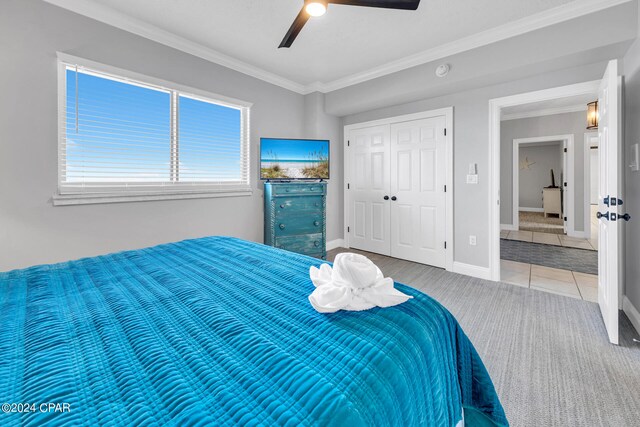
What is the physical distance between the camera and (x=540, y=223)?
7441 millimetres

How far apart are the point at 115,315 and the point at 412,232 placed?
12.6 ft

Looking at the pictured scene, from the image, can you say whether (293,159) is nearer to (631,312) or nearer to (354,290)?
(354,290)

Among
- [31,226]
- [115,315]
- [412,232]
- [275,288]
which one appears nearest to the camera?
[115,315]

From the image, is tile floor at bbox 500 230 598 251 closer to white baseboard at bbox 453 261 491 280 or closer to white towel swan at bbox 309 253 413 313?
white baseboard at bbox 453 261 491 280

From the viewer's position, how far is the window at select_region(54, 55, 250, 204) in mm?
2527

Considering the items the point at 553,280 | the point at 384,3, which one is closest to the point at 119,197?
the point at 384,3

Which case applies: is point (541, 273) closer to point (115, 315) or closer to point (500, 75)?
point (500, 75)

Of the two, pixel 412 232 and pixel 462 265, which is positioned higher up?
pixel 412 232

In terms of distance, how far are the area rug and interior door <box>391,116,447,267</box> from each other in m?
1.41

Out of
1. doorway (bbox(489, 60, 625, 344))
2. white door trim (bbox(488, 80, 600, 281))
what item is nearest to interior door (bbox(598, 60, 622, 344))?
doorway (bbox(489, 60, 625, 344))

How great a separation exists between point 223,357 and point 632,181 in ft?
11.2

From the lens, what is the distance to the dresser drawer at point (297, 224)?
376 centimetres

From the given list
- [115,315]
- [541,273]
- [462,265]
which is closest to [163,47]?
[115,315]

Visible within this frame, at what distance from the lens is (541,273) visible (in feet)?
12.1
